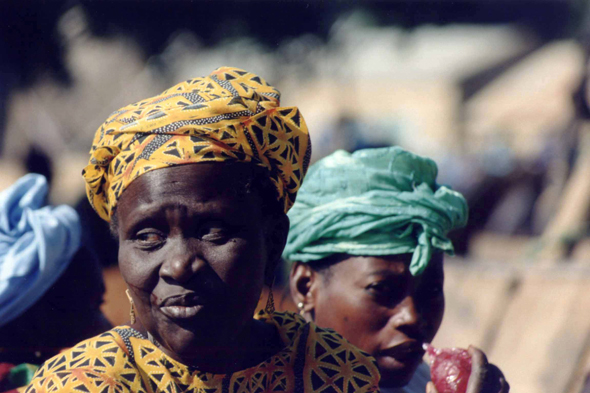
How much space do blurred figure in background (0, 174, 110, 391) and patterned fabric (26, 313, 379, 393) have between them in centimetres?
112

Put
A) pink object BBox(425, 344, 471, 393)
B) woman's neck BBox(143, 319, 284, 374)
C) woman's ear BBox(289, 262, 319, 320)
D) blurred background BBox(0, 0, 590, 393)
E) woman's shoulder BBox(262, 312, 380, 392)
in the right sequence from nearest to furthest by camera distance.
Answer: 1. woman's neck BBox(143, 319, 284, 374)
2. woman's shoulder BBox(262, 312, 380, 392)
3. pink object BBox(425, 344, 471, 393)
4. woman's ear BBox(289, 262, 319, 320)
5. blurred background BBox(0, 0, 590, 393)

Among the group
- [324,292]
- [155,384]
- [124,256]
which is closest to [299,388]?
[155,384]

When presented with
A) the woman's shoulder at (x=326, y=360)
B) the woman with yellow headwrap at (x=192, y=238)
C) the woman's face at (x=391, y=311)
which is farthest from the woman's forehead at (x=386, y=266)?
the woman with yellow headwrap at (x=192, y=238)

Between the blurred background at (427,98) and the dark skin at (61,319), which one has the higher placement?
the dark skin at (61,319)

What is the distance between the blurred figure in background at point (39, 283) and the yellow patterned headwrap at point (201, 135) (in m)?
1.03

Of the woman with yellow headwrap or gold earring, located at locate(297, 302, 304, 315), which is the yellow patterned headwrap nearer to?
the woman with yellow headwrap

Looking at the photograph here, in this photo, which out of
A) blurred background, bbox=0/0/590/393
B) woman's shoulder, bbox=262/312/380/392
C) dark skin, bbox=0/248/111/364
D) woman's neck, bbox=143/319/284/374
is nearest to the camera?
woman's neck, bbox=143/319/284/374

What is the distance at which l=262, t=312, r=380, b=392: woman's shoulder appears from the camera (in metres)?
2.23

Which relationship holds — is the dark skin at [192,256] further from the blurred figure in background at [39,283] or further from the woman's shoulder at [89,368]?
the blurred figure in background at [39,283]

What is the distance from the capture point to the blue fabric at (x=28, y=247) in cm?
310

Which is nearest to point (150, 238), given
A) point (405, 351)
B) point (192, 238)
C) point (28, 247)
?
point (192, 238)

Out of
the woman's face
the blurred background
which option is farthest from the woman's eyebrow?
the blurred background

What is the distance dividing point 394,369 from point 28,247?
1.63m

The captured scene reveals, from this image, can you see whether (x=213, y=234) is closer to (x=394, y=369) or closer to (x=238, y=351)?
(x=238, y=351)
